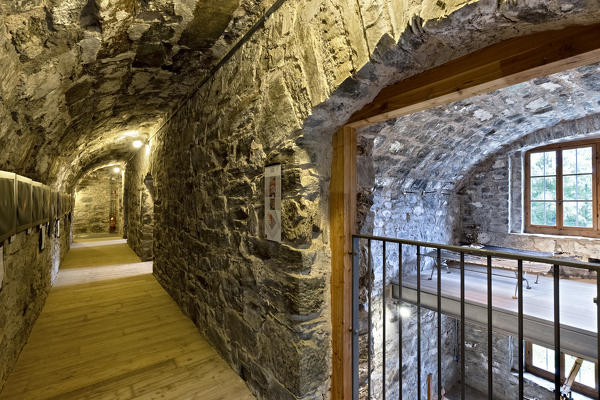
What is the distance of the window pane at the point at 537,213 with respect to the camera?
5262mm

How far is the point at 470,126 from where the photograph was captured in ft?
13.5

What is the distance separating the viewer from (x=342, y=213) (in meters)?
1.53

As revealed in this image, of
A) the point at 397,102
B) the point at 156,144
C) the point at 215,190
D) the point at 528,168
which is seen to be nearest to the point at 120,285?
the point at 156,144

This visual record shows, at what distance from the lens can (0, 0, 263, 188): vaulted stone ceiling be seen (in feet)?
4.39

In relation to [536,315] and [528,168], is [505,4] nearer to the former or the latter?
[536,315]

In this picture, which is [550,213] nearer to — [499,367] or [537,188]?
[537,188]

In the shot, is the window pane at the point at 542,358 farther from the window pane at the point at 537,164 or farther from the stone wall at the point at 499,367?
the window pane at the point at 537,164

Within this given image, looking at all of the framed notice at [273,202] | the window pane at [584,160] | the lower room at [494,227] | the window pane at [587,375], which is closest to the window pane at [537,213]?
the lower room at [494,227]

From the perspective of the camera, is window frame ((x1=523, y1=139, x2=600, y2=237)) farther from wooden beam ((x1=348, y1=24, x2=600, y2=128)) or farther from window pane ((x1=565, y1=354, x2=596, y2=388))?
wooden beam ((x1=348, y1=24, x2=600, y2=128))

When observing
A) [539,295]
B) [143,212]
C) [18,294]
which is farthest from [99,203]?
[539,295]

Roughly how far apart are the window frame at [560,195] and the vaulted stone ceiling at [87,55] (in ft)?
19.2

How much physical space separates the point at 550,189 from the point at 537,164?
0.50 metres

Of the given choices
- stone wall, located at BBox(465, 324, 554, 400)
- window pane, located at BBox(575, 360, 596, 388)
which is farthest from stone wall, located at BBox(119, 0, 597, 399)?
window pane, located at BBox(575, 360, 596, 388)

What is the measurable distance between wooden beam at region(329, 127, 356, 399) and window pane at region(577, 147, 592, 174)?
216 inches
